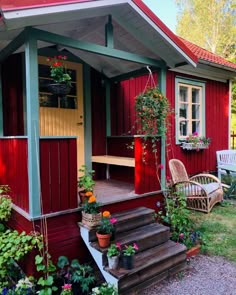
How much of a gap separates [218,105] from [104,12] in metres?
4.63

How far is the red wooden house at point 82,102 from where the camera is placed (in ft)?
8.27

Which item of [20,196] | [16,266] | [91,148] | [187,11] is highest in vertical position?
[187,11]

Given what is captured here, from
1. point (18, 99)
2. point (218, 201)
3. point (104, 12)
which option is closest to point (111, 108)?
point (18, 99)

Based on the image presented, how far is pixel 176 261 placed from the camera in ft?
8.97

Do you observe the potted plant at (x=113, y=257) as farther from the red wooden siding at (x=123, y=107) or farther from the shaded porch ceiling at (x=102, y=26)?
the red wooden siding at (x=123, y=107)

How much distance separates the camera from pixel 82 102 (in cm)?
459

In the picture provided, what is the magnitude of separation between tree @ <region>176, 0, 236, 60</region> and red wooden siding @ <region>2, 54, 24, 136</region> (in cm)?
1399

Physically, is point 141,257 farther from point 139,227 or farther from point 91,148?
point 91,148

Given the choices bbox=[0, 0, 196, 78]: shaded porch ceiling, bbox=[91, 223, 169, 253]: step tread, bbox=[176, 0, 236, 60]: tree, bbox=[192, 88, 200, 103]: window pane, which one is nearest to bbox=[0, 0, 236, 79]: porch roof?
bbox=[0, 0, 196, 78]: shaded porch ceiling

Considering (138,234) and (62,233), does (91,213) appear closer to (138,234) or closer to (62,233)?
(62,233)

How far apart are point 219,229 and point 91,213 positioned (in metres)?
2.10

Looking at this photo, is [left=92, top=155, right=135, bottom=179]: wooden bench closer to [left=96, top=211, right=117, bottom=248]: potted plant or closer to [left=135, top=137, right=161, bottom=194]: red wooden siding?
[left=135, top=137, right=161, bottom=194]: red wooden siding

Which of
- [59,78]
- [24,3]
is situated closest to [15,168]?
[59,78]

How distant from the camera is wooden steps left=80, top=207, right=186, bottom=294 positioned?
2.36 meters
